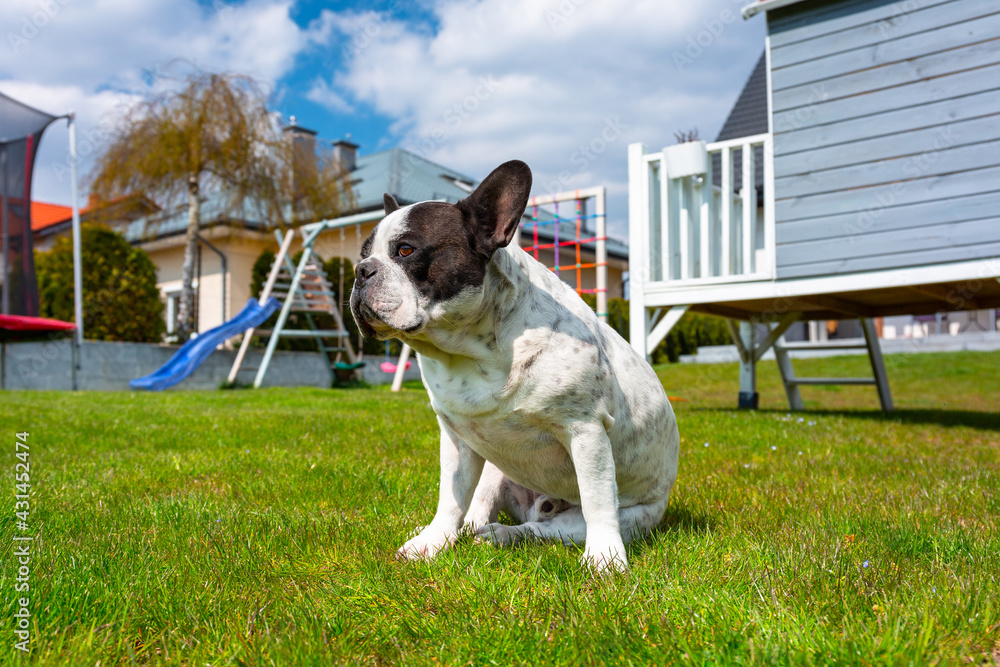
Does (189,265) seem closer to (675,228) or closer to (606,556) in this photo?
(675,228)

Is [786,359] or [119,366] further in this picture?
[119,366]

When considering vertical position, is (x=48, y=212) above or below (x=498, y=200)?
above

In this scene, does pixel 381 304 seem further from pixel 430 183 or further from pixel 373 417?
pixel 430 183

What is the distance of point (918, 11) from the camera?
590 centimetres

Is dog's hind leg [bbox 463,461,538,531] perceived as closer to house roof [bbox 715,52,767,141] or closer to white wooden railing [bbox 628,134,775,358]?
white wooden railing [bbox 628,134,775,358]

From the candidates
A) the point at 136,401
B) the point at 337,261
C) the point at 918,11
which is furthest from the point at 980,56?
the point at 337,261

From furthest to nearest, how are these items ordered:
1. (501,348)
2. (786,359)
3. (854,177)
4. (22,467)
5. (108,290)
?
(108,290)
(786,359)
(854,177)
(22,467)
(501,348)

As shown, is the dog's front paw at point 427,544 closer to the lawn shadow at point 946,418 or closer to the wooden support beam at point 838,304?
the wooden support beam at point 838,304

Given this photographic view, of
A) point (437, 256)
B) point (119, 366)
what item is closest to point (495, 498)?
point (437, 256)

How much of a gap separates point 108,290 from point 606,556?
15319mm

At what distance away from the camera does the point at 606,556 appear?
2.02 m

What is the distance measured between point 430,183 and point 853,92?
54.3 feet

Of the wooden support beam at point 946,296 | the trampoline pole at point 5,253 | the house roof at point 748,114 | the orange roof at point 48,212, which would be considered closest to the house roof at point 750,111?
the house roof at point 748,114

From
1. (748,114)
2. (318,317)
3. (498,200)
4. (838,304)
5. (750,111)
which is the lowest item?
A: (838,304)
